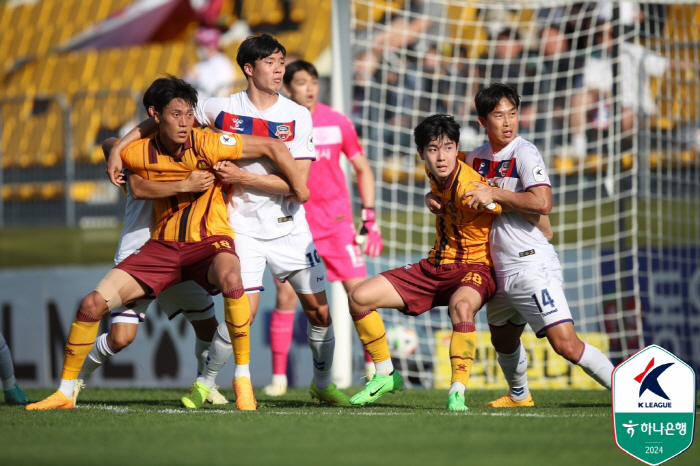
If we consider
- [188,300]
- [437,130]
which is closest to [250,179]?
[188,300]

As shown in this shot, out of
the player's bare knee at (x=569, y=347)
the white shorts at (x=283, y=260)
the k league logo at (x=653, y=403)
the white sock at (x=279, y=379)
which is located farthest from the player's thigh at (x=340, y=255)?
the k league logo at (x=653, y=403)

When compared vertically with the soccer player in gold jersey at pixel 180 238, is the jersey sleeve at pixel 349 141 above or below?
above

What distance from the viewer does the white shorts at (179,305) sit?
17.5 ft

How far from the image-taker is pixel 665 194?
852 centimetres

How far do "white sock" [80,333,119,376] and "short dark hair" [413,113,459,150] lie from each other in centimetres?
214

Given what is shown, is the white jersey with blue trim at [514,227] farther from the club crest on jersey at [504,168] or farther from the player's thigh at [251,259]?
the player's thigh at [251,259]

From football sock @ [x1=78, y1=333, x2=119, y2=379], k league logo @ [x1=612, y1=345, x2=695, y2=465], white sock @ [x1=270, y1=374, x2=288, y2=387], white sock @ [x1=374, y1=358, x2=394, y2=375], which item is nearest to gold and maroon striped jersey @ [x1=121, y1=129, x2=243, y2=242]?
football sock @ [x1=78, y1=333, x2=119, y2=379]

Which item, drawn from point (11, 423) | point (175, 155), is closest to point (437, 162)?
point (175, 155)

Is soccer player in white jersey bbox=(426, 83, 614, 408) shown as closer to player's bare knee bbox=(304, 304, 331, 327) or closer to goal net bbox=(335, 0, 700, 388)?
player's bare knee bbox=(304, 304, 331, 327)

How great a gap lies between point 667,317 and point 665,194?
130 centimetres

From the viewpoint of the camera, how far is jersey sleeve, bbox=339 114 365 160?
6.74 meters

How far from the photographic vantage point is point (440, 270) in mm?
5098

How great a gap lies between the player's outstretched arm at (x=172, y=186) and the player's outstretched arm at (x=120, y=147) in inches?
4.5

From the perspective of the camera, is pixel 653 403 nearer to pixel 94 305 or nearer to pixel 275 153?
pixel 275 153
